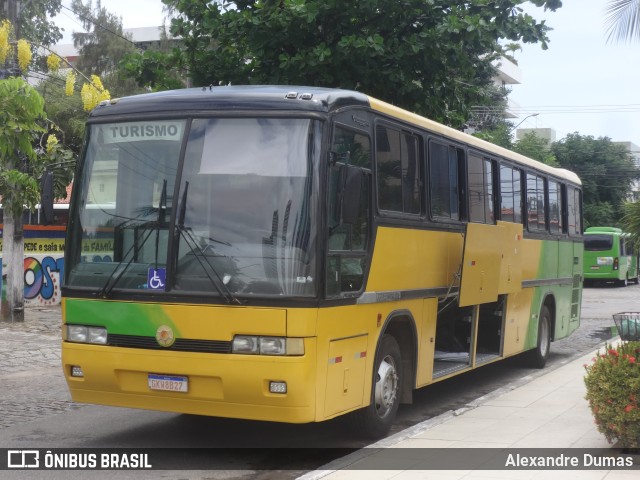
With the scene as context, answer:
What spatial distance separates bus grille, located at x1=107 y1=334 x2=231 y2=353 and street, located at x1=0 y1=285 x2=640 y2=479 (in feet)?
3.29

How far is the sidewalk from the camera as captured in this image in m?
7.20

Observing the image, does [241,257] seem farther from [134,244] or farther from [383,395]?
[383,395]

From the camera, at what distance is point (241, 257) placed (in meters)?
7.71

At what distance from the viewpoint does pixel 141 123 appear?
844 cm

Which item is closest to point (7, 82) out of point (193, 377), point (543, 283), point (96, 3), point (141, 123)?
point (141, 123)

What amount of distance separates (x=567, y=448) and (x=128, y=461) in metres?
3.71

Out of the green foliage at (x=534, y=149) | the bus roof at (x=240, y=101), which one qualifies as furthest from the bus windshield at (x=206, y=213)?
the green foliage at (x=534, y=149)

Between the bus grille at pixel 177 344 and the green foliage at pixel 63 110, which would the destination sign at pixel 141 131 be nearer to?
the bus grille at pixel 177 344

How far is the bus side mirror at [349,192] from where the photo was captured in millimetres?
8023

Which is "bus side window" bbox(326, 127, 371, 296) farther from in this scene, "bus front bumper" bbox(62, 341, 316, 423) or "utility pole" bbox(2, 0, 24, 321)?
"utility pole" bbox(2, 0, 24, 321)

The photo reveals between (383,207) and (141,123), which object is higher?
(141,123)

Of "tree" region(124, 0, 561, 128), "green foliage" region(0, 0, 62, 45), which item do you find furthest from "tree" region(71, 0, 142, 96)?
"tree" region(124, 0, 561, 128)

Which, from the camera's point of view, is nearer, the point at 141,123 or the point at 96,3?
the point at 141,123

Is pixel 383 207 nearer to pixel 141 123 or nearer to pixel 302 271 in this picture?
pixel 302 271
